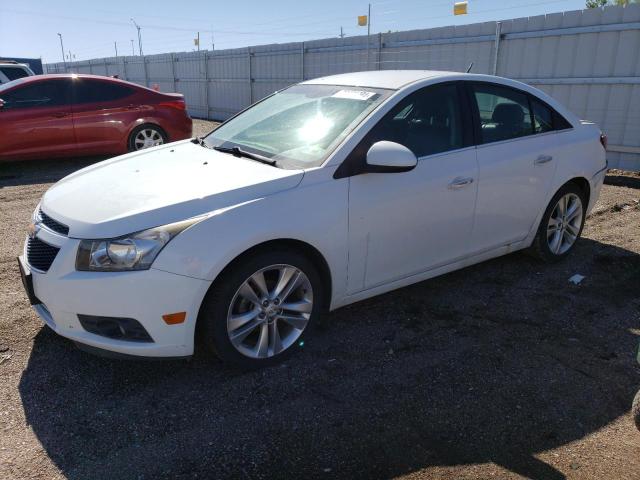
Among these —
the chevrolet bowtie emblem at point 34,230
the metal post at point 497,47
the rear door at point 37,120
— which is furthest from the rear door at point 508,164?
the rear door at point 37,120

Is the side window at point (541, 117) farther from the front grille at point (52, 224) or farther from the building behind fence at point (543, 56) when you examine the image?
the building behind fence at point (543, 56)

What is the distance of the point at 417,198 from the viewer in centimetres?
364

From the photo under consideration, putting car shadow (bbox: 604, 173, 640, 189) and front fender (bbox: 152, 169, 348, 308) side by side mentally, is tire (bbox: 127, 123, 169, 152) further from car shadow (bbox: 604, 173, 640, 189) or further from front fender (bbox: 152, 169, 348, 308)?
car shadow (bbox: 604, 173, 640, 189)

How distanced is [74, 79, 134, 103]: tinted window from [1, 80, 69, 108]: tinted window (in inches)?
7.8

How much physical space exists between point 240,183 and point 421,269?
4.99ft

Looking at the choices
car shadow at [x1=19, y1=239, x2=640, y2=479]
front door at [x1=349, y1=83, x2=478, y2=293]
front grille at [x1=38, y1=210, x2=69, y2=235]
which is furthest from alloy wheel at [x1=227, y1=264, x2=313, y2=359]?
front grille at [x1=38, y1=210, x2=69, y2=235]

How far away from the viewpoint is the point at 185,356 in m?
2.97

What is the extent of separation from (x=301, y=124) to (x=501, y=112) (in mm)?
1715

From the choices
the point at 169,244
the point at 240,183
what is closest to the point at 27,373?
the point at 169,244

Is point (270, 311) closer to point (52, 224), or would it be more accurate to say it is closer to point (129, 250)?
point (129, 250)

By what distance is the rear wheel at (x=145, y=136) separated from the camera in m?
9.48

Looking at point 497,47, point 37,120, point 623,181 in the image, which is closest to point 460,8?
point 497,47

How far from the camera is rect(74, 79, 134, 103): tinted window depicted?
9047 mm

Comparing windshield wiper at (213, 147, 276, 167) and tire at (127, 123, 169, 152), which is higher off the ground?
windshield wiper at (213, 147, 276, 167)
